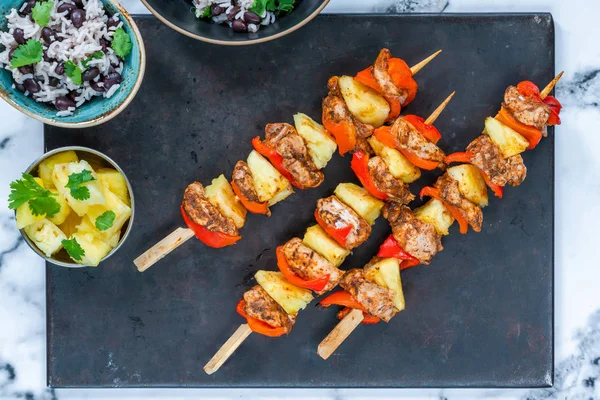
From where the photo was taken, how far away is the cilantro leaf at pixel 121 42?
4.24 meters

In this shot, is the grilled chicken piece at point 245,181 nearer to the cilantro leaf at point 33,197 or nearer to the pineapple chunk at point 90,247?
the pineapple chunk at point 90,247

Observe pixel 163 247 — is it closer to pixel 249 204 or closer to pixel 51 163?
pixel 249 204

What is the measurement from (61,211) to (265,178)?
1206 millimetres

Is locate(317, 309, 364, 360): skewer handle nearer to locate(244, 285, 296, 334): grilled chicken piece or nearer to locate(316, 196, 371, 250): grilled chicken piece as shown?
locate(244, 285, 296, 334): grilled chicken piece

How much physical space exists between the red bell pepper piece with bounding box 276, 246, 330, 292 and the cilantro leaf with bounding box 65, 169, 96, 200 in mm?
1181

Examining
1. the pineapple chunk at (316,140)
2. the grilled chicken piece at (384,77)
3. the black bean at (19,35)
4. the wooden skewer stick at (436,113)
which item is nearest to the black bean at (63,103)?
the black bean at (19,35)

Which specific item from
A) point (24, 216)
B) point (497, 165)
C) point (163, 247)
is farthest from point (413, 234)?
point (24, 216)

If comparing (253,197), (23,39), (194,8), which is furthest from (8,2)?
(253,197)

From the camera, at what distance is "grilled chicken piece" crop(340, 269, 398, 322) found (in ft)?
14.4

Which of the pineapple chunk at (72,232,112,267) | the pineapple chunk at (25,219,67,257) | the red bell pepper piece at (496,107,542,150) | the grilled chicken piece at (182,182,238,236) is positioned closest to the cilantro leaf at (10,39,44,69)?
the pineapple chunk at (25,219,67,257)

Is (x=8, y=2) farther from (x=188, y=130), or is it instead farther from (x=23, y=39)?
(x=188, y=130)

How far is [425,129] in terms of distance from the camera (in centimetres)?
438

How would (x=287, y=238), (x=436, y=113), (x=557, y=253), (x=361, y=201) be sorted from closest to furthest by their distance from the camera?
1. (x=361, y=201)
2. (x=436, y=113)
3. (x=287, y=238)
4. (x=557, y=253)

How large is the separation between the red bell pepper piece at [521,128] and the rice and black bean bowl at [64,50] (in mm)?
2250
